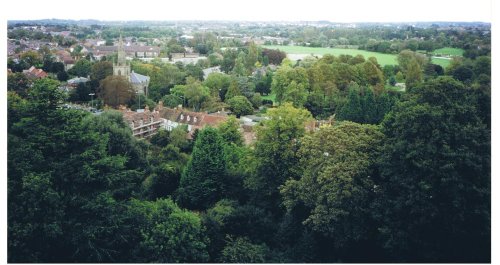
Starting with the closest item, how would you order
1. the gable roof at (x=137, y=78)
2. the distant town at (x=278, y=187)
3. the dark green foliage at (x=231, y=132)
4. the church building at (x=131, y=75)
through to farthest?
the distant town at (x=278, y=187) → the dark green foliage at (x=231, y=132) → the church building at (x=131, y=75) → the gable roof at (x=137, y=78)

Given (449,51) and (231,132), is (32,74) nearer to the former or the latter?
(231,132)

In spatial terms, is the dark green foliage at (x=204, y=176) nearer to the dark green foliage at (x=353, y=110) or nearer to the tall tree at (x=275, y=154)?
the tall tree at (x=275, y=154)

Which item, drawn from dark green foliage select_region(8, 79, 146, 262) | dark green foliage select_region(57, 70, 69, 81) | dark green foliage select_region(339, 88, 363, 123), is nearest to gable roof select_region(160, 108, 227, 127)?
dark green foliage select_region(339, 88, 363, 123)

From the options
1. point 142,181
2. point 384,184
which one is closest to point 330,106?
point 142,181

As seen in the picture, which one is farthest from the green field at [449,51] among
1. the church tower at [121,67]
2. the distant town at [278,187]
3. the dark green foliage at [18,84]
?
the church tower at [121,67]

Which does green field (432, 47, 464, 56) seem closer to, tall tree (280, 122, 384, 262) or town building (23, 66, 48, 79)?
tall tree (280, 122, 384, 262)

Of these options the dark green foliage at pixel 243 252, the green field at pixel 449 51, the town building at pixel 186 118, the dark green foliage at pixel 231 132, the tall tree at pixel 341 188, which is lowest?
the town building at pixel 186 118

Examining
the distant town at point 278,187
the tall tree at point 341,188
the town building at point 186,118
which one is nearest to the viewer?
the distant town at point 278,187

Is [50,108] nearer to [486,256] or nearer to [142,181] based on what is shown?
[142,181]
